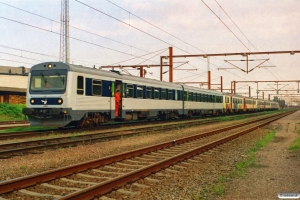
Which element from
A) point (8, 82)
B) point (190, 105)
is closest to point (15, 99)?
point (8, 82)

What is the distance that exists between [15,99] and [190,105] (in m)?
26.6

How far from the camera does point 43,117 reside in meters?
16.6

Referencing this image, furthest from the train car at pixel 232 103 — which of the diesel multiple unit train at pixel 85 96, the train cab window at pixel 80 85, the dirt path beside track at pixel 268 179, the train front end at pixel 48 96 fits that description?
the dirt path beside track at pixel 268 179

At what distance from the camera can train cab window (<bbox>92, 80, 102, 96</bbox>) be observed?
18.0 m

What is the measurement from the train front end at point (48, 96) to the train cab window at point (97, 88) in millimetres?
1966

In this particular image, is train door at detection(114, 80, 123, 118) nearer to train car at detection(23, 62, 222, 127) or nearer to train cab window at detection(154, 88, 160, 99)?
train car at detection(23, 62, 222, 127)

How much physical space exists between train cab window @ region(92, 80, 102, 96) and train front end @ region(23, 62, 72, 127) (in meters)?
1.97

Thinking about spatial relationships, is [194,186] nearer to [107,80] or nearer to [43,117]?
[43,117]

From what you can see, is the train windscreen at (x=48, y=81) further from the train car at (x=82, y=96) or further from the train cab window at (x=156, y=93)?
the train cab window at (x=156, y=93)

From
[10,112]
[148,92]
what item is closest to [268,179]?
[148,92]

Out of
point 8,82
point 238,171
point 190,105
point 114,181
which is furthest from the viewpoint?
point 8,82

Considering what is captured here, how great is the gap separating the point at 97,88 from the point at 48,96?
2676 mm

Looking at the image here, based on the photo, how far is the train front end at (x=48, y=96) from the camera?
1630cm

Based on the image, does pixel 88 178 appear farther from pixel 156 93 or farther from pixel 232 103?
pixel 232 103
